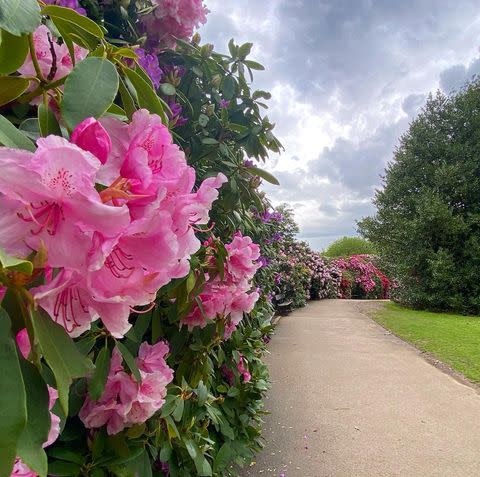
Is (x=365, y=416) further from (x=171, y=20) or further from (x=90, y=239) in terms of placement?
(x=90, y=239)

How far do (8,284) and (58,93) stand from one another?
0.40 meters

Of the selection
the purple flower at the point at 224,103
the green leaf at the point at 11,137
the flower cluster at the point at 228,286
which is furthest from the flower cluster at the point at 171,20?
the green leaf at the point at 11,137

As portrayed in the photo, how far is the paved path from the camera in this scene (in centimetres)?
309

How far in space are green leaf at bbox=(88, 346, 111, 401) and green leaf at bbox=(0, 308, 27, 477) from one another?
721mm

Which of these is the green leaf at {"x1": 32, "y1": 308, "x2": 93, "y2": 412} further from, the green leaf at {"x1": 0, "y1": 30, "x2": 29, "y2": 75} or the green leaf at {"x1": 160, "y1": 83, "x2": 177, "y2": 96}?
the green leaf at {"x1": 160, "y1": 83, "x2": 177, "y2": 96}

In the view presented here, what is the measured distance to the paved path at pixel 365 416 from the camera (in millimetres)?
3092

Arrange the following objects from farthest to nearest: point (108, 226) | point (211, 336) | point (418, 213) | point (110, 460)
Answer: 1. point (418, 213)
2. point (211, 336)
3. point (110, 460)
4. point (108, 226)

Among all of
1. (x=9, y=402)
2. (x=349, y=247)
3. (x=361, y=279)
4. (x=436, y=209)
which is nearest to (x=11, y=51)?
(x=9, y=402)

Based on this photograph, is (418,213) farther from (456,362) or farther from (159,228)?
(159,228)

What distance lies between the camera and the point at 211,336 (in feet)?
6.02

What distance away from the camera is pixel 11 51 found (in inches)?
23.3

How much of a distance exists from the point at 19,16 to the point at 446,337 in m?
8.74

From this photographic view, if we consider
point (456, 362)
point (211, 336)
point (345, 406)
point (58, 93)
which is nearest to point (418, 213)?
point (456, 362)

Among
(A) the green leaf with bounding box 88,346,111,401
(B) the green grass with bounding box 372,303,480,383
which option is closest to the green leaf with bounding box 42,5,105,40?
(A) the green leaf with bounding box 88,346,111,401
